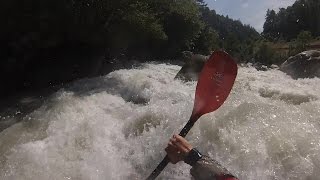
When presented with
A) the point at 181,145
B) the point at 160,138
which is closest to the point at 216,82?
the point at 181,145

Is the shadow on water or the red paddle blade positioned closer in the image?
the red paddle blade

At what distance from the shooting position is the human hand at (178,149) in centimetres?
226

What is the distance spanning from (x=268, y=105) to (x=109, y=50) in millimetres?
9344

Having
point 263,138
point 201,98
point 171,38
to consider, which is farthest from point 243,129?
point 171,38

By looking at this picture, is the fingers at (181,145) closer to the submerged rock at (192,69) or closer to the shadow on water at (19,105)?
the shadow on water at (19,105)

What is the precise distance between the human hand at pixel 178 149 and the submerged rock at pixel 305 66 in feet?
29.2

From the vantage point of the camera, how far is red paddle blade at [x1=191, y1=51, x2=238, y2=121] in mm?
3143

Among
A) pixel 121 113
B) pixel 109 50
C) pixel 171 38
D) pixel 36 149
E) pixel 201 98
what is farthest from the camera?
pixel 171 38

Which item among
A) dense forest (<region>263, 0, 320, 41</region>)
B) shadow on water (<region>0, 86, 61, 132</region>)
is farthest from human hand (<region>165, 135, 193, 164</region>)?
dense forest (<region>263, 0, 320, 41</region>)

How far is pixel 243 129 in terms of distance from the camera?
527cm

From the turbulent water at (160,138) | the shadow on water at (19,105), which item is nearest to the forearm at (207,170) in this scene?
the turbulent water at (160,138)

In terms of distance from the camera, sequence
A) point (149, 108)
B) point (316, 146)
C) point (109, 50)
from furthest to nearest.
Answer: point (109, 50) → point (149, 108) → point (316, 146)

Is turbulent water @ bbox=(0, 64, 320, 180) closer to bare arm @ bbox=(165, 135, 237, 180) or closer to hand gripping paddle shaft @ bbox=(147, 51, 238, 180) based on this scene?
hand gripping paddle shaft @ bbox=(147, 51, 238, 180)

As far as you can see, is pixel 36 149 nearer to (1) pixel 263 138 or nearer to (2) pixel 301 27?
(1) pixel 263 138
